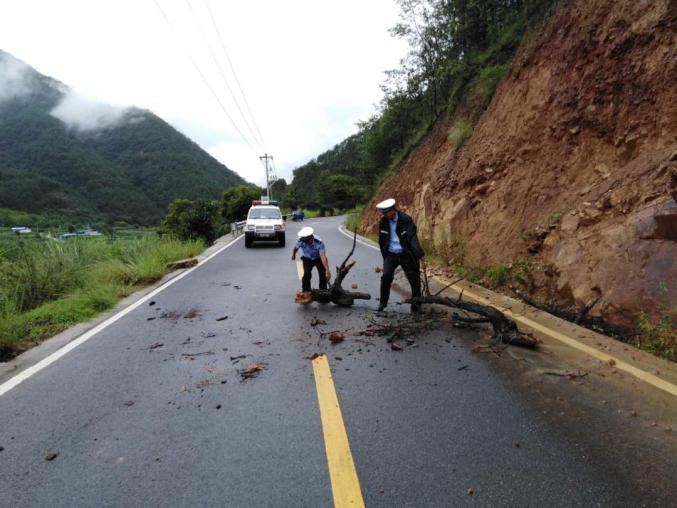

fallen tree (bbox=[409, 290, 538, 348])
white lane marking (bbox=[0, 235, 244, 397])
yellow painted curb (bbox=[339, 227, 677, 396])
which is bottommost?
white lane marking (bbox=[0, 235, 244, 397])

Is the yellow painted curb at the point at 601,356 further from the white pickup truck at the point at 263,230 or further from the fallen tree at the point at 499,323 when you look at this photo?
the white pickup truck at the point at 263,230

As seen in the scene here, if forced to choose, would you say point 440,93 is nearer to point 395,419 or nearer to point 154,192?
point 395,419

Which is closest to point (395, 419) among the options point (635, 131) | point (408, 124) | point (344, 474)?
point (344, 474)

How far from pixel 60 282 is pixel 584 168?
11.1 meters

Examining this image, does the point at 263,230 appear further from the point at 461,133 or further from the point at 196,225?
the point at 461,133

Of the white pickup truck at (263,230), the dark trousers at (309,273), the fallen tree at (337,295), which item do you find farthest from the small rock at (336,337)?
the white pickup truck at (263,230)

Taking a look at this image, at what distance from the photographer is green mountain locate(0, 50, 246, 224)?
56328mm

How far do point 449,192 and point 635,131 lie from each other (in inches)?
262

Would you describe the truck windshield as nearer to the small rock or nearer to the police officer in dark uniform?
the police officer in dark uniform

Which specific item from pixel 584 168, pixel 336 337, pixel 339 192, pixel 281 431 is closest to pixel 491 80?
pixel 584 168

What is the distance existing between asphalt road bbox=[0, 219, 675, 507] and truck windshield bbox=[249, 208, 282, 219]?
14.4 metres

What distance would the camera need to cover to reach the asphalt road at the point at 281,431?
2434mm

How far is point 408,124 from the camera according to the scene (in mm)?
27375

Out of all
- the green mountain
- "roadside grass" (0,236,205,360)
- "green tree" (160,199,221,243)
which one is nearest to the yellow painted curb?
"roadside grass" (0,236,205,360)
